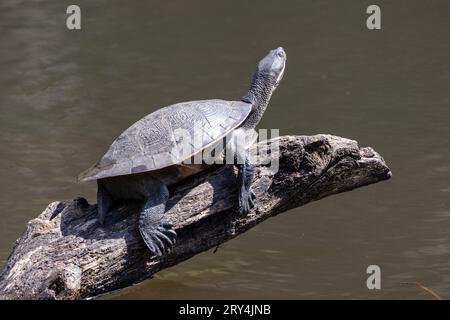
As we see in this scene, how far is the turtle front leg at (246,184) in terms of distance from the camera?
3.71m

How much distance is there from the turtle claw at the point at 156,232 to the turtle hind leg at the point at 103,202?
25cm

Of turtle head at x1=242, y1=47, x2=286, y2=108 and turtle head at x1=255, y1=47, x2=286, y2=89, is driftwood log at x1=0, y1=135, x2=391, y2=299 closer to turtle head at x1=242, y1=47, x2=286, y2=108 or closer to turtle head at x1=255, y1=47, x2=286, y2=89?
turtle head at x1=242, y1=47, x2=286, y2=108

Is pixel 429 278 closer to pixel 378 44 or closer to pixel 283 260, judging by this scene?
pixel 283 260

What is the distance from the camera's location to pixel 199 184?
3838mm

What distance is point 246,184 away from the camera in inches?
147

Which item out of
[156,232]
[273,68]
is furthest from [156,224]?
[273,68]

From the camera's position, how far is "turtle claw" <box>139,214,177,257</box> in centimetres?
367

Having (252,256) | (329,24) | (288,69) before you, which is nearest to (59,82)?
(288,69)

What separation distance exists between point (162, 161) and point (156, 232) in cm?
35

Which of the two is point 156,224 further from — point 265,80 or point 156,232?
point 265,80

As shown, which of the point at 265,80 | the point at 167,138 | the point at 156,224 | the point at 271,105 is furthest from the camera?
the point at 271,105

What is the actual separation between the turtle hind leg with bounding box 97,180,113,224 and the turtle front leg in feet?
2.24

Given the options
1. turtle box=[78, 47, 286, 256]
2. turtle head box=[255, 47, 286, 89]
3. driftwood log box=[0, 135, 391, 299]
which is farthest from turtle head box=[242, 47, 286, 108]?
driftwood log box=[0, 135, 391, 299]

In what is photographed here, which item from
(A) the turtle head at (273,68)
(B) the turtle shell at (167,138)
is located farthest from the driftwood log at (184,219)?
(A) the turtle head at (273,68)
